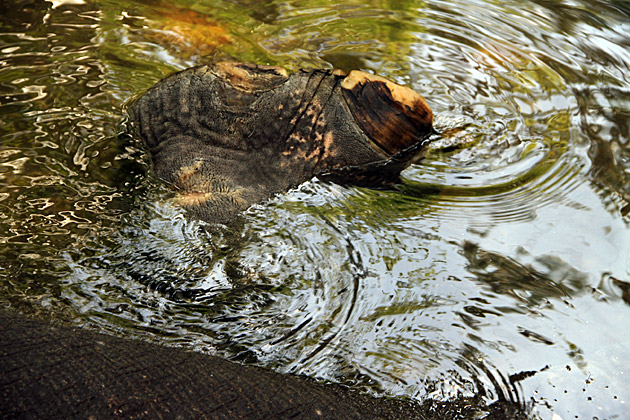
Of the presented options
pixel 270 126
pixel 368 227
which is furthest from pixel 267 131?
pixel 368 227

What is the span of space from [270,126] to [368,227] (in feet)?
3.17

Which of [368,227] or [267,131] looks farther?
[267,131]

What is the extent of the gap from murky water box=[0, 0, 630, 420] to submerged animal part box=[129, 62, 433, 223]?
0.18 metres

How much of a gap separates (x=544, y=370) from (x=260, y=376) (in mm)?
1369

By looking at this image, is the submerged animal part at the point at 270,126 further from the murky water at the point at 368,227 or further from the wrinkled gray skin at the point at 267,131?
A: the murky water at the point at 368,227

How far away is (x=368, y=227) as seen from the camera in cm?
344

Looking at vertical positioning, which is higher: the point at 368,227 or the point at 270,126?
the point at 270,126

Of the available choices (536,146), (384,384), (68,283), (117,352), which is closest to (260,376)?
(117,352)

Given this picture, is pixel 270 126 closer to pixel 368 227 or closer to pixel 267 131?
pixel 267 131

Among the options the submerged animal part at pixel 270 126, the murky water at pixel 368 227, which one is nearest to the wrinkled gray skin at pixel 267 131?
the submerged animal part at pixel 270 126

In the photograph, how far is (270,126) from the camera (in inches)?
151

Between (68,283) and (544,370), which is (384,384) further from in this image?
(68,283)

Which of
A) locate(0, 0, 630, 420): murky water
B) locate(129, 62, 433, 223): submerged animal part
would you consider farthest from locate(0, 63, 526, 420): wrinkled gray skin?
locate(0, 0, 630, 420): murky water

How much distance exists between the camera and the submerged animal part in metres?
3.73
